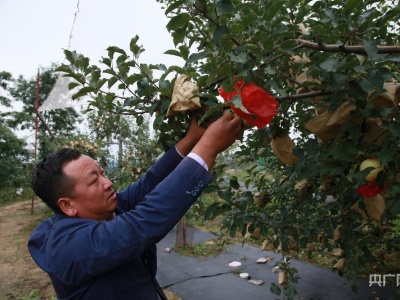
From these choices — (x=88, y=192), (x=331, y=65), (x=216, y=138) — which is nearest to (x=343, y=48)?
(x=331, y=65)

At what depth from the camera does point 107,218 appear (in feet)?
3.43

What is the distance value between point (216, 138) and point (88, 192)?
41 centimetres

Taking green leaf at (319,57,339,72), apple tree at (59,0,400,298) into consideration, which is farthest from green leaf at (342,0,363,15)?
green leaf at (319,57,339,72)

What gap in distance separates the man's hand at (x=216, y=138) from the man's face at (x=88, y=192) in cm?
34

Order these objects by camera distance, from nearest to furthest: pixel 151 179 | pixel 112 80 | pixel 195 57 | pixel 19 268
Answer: pixel 195 57 → pixel 112 80 → pixel 151 179 → pixel 19 268

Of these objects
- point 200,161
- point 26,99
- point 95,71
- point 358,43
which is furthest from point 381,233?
point 26,99

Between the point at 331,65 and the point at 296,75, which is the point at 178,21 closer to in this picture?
the point at 331,65

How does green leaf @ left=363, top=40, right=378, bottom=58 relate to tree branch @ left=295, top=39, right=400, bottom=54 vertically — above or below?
below

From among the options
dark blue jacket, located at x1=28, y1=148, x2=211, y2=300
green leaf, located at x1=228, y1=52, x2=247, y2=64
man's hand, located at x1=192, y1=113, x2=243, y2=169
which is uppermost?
green leaf, located at x1=228, y1=52, x2=247, y2=64

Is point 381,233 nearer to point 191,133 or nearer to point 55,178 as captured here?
point 191,133

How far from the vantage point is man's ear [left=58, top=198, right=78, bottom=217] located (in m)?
0.96

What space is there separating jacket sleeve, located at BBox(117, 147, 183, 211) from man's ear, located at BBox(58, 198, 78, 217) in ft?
0.99

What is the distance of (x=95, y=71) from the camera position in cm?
100

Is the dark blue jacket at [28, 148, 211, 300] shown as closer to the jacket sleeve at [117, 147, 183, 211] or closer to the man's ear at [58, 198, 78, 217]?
the man's ear at [58, 198, 78, 217]
